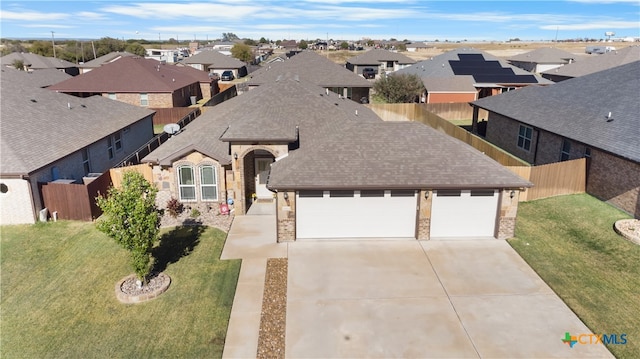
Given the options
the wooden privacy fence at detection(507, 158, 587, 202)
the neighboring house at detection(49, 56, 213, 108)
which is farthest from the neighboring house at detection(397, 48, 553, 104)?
the wooden privacy fence at detection(507, 158, 587, 202)

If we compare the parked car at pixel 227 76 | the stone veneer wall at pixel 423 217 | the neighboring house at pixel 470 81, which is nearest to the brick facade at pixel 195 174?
the stone veneer wall at pixel 423 217

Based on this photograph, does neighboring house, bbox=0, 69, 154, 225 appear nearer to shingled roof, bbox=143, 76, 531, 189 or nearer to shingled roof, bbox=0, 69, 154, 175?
shingled roof, bbox=0, 69, 154, 175

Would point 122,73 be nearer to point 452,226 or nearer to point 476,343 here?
point 452,226

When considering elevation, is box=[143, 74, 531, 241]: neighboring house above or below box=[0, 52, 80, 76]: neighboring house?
below

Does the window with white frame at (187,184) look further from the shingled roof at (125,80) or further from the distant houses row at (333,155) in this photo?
the shingled roof at (125,80)

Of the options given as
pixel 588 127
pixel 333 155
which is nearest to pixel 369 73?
pixel 588 127

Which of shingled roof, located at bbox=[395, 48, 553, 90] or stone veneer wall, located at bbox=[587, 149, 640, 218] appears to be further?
shingled roof, located at bbox=[395, 48, 553, 90]
